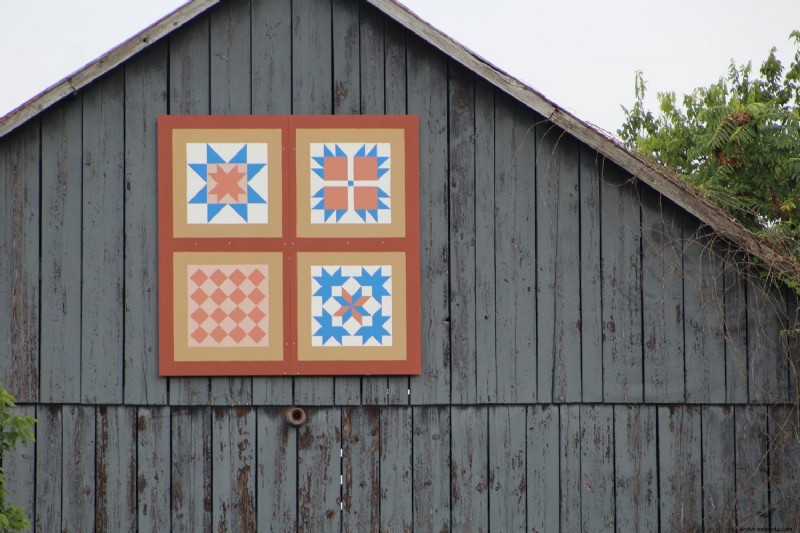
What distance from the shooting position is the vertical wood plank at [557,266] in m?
7.81

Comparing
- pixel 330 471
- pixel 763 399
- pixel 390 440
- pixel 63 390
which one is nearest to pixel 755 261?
pixel 763 399

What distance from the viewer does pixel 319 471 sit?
7.73m

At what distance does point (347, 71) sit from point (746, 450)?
168 inches

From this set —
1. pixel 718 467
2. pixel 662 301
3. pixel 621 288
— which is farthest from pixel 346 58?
pixel 718 467

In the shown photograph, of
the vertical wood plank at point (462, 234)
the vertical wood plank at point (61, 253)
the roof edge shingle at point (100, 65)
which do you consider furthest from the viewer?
the vertical wood plank at point (462, 234)

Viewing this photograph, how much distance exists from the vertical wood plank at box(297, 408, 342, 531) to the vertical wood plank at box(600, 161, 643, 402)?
2135 mm

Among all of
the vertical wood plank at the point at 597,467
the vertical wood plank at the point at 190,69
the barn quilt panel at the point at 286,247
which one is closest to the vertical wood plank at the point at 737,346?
the vertical wood plank at the point at 597,467

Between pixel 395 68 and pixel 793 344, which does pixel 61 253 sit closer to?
pixel 395 68

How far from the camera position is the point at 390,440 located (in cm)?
775

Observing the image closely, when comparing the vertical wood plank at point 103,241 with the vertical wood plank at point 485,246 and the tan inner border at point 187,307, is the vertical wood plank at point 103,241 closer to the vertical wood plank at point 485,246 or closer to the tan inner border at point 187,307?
the tan inner border at point 187,307

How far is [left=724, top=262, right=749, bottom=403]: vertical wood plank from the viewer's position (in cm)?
782

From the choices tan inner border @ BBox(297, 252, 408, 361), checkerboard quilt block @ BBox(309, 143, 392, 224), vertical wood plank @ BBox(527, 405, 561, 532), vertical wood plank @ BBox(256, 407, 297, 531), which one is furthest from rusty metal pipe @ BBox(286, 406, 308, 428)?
vertical wood plank @ BBox(527, 405, 561, 532)

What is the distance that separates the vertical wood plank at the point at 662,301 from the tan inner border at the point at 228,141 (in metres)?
2.86

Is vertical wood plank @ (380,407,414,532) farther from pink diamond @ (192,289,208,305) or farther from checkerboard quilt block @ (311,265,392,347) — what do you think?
pink diamond @ (192,289,208,305)
